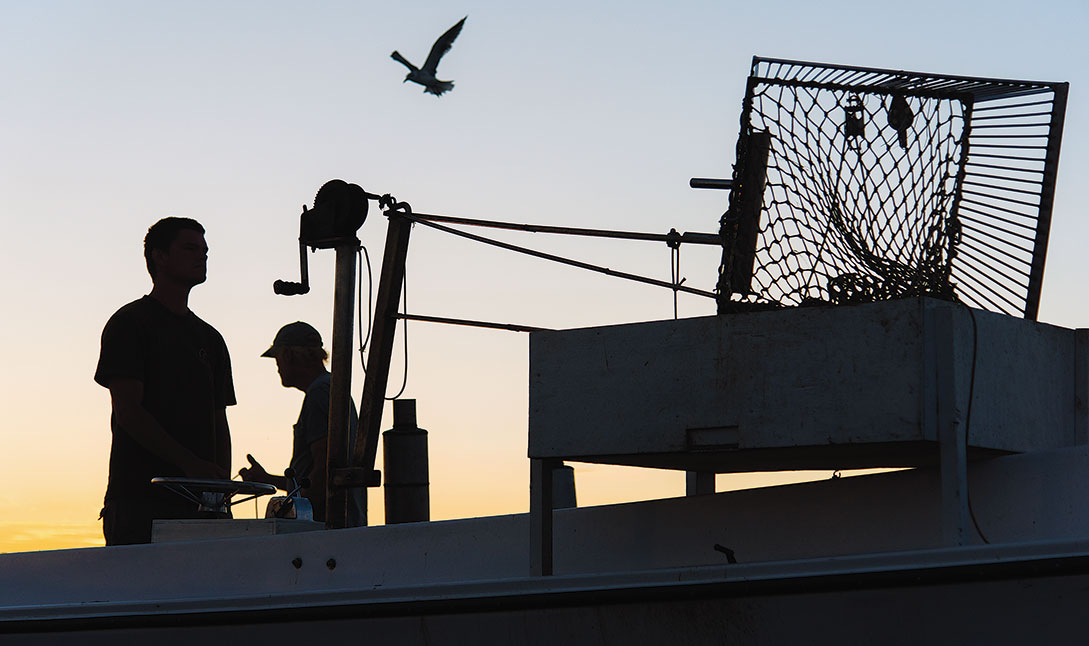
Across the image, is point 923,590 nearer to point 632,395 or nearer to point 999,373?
point 999,373

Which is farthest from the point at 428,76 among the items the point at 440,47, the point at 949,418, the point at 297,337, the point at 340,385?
the point at 949,418

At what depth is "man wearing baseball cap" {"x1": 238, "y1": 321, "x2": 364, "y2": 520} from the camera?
5.77 metres

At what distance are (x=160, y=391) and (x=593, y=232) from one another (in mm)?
1725

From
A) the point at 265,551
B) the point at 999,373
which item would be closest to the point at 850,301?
the point at 999,373

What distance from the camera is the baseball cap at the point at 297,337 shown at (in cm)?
629

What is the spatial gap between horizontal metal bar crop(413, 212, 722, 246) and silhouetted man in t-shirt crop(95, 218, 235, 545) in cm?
116

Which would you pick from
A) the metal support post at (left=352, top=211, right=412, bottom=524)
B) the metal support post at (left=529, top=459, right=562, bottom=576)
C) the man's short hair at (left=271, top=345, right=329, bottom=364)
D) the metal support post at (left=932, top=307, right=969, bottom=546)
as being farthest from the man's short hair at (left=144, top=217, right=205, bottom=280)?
the metal support post at (left=932, top=307, right=969, bottom=546)

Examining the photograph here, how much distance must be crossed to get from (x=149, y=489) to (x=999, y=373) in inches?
124

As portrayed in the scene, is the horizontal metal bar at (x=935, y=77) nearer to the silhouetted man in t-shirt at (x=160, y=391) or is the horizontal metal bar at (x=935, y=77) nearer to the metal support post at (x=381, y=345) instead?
the metal support post at (x=381, y=345)

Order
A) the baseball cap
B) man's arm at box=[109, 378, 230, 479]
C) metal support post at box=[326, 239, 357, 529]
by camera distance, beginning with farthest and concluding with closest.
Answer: the baseball cap < man's arm at box=[109, 378, 230, 479] < metal support post at box=[326, 239, 357, 529]

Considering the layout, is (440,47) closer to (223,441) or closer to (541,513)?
(223,441)

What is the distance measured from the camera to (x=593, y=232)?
4945 mm

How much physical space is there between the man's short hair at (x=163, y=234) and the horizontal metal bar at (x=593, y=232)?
47.4 inches

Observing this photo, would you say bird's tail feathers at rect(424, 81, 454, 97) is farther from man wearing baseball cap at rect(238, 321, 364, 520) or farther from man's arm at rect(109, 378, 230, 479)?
man's arm at rect(109, 378, 230, 479)
